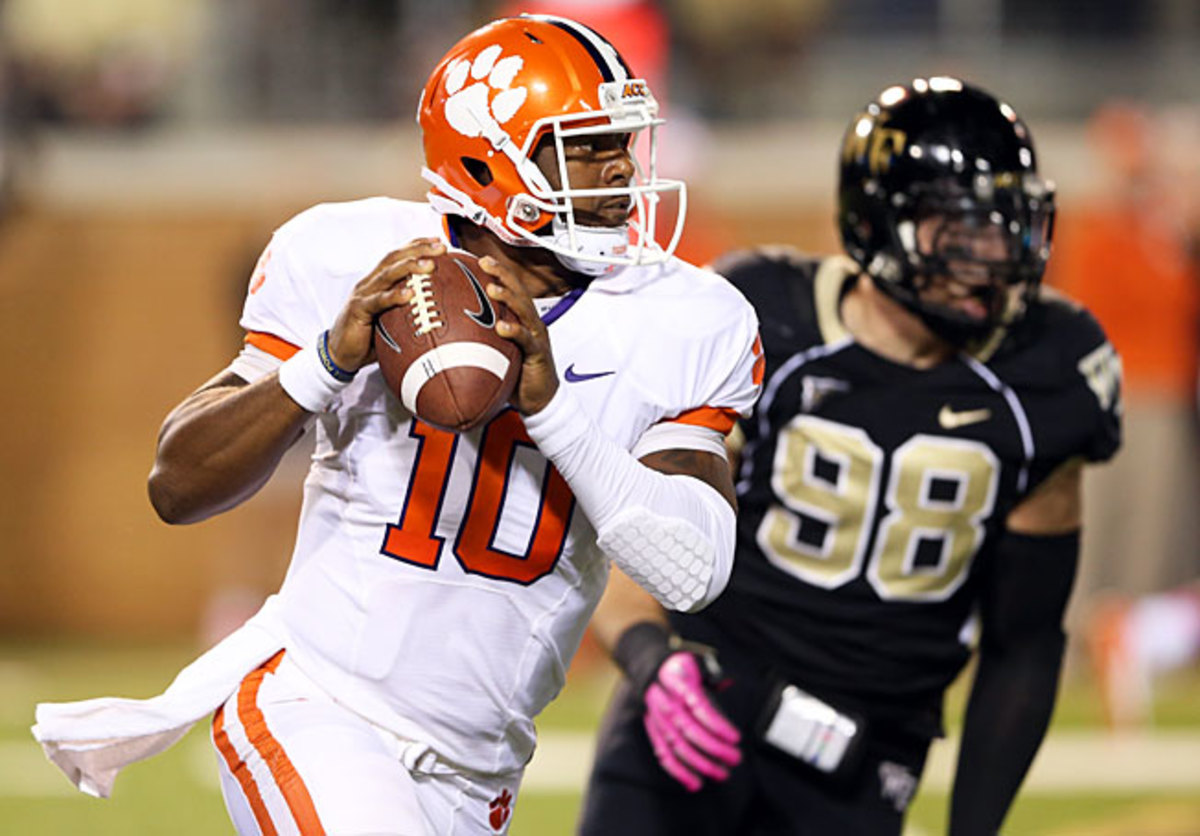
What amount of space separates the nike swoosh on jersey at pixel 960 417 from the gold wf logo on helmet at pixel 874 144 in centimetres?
47

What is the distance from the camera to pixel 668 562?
8.43ft

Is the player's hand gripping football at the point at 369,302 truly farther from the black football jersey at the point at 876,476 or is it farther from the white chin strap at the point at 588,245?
the black football jersey at the point at 876,476

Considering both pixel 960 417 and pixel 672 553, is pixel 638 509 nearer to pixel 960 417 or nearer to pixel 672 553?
pixel 672 553

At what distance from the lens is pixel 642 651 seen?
10.6ft

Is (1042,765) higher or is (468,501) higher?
(468,501)

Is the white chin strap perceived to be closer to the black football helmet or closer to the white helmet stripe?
the white helmet stripe

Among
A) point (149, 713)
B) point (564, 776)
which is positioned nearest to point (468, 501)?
point (149, 713)

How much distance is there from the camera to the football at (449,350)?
2430 mm

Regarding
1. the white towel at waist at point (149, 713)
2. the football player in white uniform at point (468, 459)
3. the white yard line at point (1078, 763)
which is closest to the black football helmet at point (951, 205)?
the football player in white uniform at point (468, 459)

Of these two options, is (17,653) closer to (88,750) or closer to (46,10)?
(46,10)

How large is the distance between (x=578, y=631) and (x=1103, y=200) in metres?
6.37

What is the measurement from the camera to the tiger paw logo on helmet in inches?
106

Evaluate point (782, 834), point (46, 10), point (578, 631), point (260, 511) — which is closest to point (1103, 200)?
point (260, 511)

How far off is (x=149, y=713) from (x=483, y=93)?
3.48 feet
